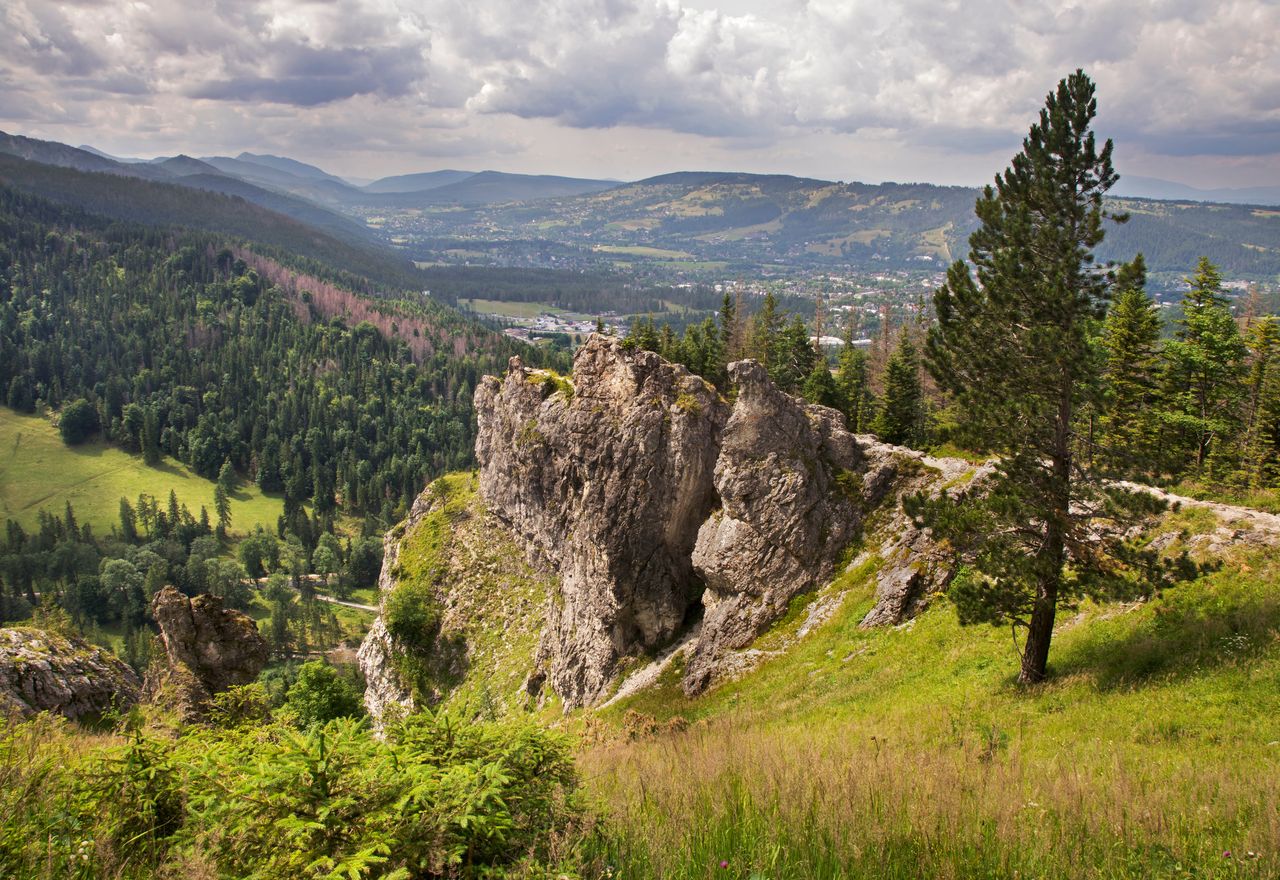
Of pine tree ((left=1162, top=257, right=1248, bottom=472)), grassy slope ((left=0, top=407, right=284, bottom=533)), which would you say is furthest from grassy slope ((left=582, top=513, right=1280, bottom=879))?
grassy slope ((left=0, top=407, right=284, bottom=533))

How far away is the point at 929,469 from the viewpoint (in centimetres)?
3706

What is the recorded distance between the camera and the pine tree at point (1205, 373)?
143 feet

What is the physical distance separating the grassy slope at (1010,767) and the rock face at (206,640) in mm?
20897

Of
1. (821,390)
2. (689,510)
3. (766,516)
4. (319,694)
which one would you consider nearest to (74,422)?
(319,694)

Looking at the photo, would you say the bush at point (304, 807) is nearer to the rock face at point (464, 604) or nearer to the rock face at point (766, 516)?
the rock face at point (766, 516)

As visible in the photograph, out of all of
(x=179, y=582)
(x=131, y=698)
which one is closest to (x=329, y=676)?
(x=131, y=698)

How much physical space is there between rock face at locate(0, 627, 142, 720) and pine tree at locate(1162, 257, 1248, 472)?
2199 inches

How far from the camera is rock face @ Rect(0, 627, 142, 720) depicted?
21859 mm

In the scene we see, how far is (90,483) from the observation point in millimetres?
177125

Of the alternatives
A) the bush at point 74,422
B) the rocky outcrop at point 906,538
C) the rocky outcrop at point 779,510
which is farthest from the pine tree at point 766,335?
the bush at point 74,422

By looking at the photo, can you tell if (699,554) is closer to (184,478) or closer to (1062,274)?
(1062,274)

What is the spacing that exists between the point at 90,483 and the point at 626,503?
194 metres

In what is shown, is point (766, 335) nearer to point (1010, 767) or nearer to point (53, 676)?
point (53, 676)

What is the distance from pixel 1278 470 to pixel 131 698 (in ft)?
190
